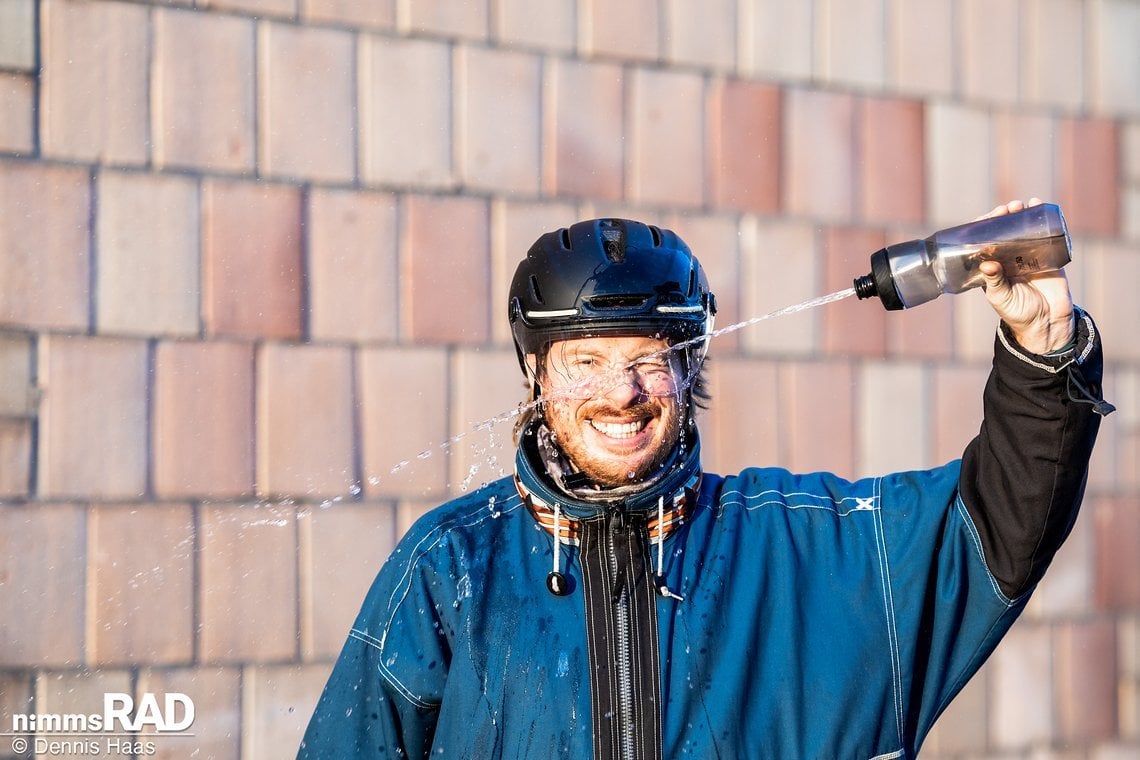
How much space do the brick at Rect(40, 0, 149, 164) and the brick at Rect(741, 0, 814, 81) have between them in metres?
1.76

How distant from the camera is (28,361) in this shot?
121 inches

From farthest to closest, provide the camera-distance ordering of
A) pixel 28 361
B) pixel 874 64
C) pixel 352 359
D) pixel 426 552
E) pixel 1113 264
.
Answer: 1. pixel 1113 264
2. pixel 874 64
3. pixel 352 359
4. pixel 28 361
5. pixel 426 552

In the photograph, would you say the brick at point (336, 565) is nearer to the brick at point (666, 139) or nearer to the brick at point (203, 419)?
the brick at point (203, 419)

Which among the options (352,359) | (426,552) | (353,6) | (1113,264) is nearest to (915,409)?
(1113,264)

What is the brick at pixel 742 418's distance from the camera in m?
3.88

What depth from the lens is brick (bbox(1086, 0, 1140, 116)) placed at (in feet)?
15.0

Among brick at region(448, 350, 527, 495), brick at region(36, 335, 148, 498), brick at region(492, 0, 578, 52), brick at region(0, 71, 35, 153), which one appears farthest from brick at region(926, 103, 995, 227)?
brick at region(0, 71, 35, 153)

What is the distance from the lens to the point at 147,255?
10.4 feet

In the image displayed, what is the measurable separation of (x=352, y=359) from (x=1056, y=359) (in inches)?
74.8

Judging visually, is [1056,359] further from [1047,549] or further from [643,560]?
[643,560]

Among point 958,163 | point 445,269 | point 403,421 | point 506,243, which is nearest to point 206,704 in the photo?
point 403,421

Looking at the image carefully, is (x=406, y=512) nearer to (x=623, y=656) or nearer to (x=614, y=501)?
(x=614, y=501)

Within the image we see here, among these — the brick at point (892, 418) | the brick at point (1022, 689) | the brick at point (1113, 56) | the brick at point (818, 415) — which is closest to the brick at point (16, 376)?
the brick at point (818, 415)

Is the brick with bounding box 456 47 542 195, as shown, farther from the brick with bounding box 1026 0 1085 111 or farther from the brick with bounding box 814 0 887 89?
the brick with bounding box 1026 0 1085 111
